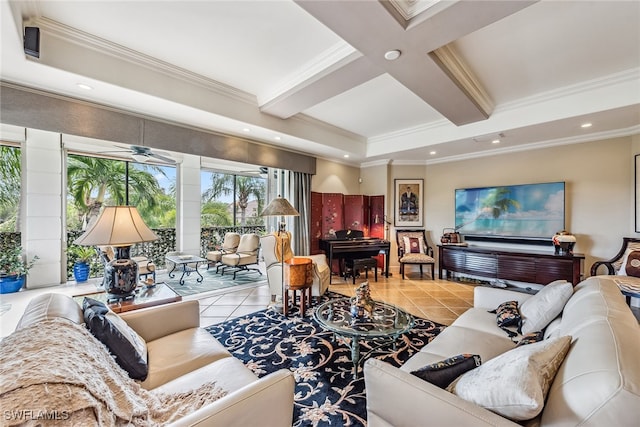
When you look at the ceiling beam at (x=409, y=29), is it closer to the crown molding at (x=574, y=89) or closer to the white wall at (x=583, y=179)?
the crown molding at (x=574, y=89)

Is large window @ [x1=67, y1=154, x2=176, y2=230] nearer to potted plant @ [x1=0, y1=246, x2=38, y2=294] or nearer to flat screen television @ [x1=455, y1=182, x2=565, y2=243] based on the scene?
potted plant @ [x1=0, y1=246, x2=38, y2=294]

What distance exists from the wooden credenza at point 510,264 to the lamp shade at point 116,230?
501 centimetres

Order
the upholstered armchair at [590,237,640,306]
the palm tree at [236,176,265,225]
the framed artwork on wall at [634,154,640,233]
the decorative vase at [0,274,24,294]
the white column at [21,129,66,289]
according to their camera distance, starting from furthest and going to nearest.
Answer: the palm tree at [236,176,265,225], the white column at [21,129,66,289], the decorative vase at [0,274,24,294], the framed artwork on wall at [634,154,640,233], the upholstered armchair at [590,237,640,306]

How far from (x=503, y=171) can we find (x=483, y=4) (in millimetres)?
4036

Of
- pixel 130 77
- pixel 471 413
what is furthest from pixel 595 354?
pixel 130 77

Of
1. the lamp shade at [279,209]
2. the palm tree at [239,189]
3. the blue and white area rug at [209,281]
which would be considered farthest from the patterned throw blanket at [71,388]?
the palm tree at [239,189]

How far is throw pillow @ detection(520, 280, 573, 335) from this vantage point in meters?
1.89

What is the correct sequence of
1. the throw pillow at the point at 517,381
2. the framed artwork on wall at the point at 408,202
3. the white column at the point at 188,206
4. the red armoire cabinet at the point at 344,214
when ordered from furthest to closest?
the white column at the point at 188,206 < the framed artwork on wall at the point at 408,202 < the red armoire cabinet at the point at 344,214 < the throw pillow at the point at 517,381

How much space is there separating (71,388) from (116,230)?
1.45 m

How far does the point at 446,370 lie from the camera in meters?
1.22

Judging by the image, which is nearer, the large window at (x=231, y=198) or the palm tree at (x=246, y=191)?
the large window at (x=231, y=198)

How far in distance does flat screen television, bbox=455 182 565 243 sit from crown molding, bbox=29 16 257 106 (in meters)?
4.52

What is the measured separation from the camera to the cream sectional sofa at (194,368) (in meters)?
1.01

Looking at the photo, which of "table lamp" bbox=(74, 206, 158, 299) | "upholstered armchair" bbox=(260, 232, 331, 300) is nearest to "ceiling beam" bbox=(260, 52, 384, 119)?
"upholstered armchair" bbox=(260, 232, 331, 300)
